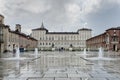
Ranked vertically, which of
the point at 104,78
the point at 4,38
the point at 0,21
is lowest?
the point at 104,78

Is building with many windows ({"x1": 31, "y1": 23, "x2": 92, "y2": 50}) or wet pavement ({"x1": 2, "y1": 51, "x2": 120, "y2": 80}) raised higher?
building with many windows ({"x1": 31, "y1": 23, "x2": 92, "y2": 50})

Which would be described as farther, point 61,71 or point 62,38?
point 62,38

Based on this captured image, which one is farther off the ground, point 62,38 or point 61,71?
point 62,38

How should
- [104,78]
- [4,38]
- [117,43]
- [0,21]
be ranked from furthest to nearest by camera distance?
[117,43]
[0,21]
[4,38]
[104,78]

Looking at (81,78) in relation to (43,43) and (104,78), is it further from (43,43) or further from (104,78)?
(43,43)

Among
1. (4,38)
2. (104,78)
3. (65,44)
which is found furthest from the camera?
(65,44)

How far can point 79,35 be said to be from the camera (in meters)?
188

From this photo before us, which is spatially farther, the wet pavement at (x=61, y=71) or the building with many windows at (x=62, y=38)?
the building with many windows at (x=62, y=38)

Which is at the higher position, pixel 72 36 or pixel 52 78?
pixel 72 36

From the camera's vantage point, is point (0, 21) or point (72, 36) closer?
point (0, 21)

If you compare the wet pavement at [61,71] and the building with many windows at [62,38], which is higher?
the building with many windows at [62,38]

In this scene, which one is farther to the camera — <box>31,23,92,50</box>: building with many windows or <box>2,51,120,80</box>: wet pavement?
<box>31,23,92,50</box>: building with many windows

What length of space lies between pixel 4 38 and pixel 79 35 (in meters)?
123

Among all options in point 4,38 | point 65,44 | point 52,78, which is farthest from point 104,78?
point 65,44
